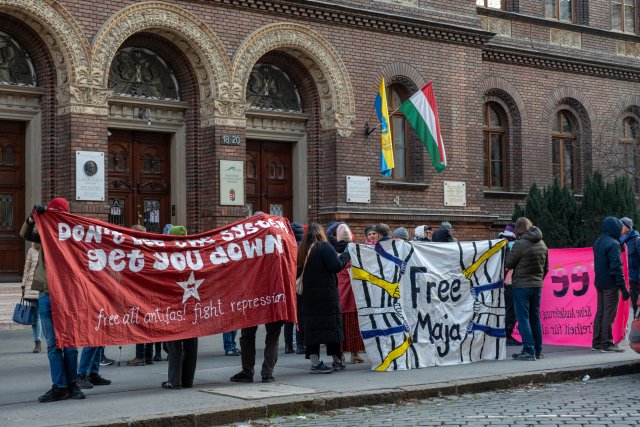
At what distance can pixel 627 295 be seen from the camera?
553 inches

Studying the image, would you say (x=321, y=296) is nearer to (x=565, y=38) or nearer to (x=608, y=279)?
(x=608, y=279)

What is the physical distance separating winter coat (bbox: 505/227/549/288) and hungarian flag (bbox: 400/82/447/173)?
8082mm

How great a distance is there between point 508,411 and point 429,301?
3246mm

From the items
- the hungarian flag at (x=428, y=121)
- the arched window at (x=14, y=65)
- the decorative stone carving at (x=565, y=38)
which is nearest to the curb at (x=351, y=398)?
the hungarian flag at (x=428, y=121)

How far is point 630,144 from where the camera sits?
1158 inches

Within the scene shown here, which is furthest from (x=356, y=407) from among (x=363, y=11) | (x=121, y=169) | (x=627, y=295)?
(x=363, y=11)

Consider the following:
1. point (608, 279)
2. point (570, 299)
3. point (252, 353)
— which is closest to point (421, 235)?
point (570, 299)

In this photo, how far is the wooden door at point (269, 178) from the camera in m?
21.6

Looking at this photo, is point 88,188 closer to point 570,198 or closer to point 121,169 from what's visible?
point 121,169

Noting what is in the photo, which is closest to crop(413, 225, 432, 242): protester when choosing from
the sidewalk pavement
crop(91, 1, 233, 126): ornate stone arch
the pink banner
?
the pink banner

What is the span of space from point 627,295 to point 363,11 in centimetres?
1021

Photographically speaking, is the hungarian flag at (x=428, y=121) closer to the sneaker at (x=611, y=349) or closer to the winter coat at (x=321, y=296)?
the sneaker at (x=611, y=349)

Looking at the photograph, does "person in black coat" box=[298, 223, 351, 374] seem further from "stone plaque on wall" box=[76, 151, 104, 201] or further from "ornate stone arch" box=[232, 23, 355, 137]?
"ornate stone arch" box=[232, 23, 355, 137]

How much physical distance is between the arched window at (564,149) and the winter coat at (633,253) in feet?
42.5
